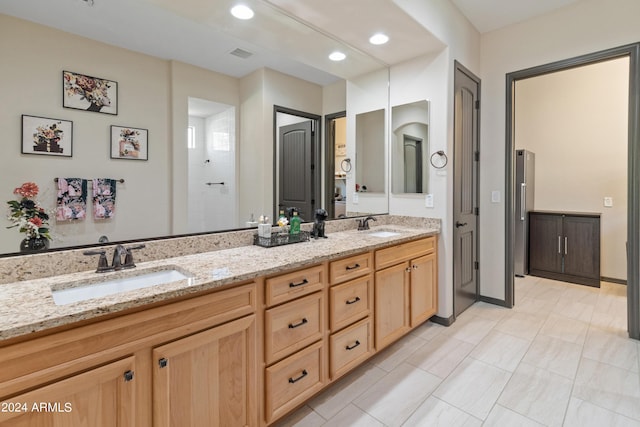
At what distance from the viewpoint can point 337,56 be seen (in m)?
2.68

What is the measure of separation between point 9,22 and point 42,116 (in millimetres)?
372

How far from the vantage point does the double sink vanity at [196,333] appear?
36.7 inches

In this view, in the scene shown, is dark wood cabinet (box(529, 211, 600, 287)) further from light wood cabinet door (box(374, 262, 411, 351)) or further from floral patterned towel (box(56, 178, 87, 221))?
floral patterned towel (box(56, 178, 87, 221))

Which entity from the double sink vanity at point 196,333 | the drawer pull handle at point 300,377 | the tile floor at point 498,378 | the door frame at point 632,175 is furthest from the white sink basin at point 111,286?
the door frame at point 632,175

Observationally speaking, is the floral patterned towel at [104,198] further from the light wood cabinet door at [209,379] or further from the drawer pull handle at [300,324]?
the drawer pull handle at [300,324]

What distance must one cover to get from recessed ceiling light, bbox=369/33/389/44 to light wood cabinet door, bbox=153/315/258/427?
7.74 feet

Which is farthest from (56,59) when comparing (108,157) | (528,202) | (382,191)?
(528,202)

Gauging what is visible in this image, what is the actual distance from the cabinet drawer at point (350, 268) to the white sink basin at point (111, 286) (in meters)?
0.81

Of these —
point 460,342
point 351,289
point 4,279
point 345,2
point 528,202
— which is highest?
point 345,2

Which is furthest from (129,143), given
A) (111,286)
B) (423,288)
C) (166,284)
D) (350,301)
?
(423,288)

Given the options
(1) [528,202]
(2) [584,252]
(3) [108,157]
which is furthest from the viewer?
(1) [528,202]

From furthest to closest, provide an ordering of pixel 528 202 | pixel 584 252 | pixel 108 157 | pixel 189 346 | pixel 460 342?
pixel 528 202 < pixel 584 252 < pixel 460 342 < pixel 108 157 < pixel 189 346

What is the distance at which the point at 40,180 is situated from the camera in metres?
1.35

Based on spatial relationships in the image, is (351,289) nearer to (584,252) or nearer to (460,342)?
(460,342)
